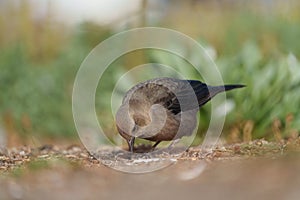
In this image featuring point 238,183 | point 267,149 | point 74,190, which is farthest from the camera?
point 267,149

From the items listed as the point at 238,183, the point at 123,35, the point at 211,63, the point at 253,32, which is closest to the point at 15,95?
the point at 123,35

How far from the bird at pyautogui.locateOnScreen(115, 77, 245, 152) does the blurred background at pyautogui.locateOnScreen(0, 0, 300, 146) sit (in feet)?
3.82

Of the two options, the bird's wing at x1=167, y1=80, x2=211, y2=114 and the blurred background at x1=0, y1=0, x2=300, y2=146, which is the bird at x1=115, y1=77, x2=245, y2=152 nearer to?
the bird's wing at x1=167, y1=80, x2=211, y2=114

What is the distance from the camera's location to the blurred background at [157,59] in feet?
23.7

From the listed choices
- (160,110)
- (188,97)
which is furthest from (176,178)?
(188,97)

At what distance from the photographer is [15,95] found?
30.1ft

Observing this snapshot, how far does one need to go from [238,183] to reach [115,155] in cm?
169

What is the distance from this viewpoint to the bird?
5129 millimetres

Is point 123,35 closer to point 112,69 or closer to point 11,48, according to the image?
point 112,69

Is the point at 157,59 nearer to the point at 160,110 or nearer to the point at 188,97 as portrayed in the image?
the point at 188,97

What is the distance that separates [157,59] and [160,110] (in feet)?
10.1

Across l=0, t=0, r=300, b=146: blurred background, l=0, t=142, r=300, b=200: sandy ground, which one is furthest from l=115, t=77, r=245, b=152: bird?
l=0, t=0, r=300, b=146: blurred background

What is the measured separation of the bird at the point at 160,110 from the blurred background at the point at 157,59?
117 centimetres

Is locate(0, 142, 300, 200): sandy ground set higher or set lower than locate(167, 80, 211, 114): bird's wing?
lower
